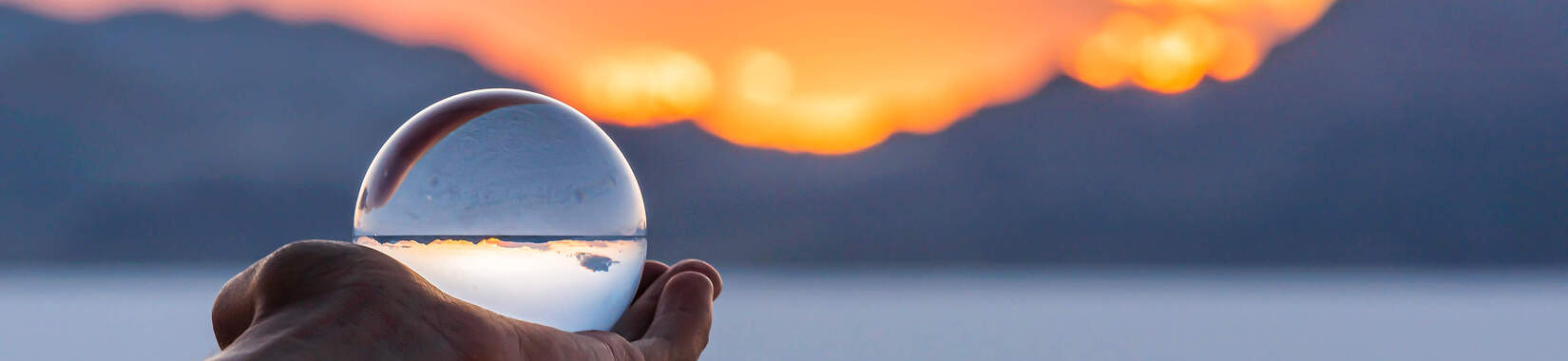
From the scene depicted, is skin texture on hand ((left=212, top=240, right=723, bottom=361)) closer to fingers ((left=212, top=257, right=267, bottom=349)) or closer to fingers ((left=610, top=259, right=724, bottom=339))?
fingers ((left=212, top=257, right=267, bottom=349))

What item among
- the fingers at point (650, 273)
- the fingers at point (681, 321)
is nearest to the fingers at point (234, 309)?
the fingers at point (681, 321)

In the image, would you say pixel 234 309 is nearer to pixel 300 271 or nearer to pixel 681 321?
pixel 300 271

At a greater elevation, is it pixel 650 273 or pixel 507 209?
pixel 507 209

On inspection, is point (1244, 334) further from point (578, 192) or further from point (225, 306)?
point (225, 306)

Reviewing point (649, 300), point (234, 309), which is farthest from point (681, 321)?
point (234, 309)

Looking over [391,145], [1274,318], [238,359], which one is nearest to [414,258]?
[391,145]

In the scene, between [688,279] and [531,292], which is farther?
[688,279]
